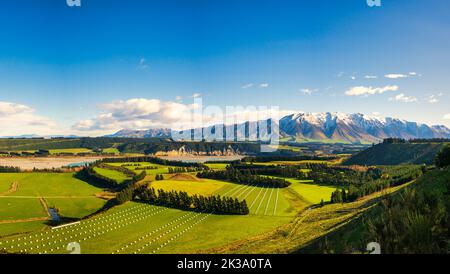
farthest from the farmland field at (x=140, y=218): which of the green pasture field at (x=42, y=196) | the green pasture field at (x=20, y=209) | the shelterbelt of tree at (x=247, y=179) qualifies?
the shelterbelt of tree at (x=247, y=179)

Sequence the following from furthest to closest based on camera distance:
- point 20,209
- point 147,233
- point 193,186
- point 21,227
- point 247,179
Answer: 1. point 247,179
2. point 193,186
3. point 20,209
4. point 21,227
5. point 147,233

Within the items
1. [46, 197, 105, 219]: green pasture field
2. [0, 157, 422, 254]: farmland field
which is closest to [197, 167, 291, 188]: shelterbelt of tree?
[0, 157, 422, 254]: farmland field

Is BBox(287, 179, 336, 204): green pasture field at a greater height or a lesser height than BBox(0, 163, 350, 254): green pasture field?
greater

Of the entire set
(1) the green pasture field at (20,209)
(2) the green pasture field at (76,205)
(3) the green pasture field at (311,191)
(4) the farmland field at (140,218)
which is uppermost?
(3) the green pasture field at (311,191)

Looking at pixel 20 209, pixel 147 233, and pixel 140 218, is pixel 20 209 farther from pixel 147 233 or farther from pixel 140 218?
pixel 147 233

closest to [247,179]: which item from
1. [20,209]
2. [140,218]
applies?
[140,218]

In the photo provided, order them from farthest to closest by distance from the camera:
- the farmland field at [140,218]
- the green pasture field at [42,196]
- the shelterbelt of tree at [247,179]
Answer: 1. the shelterbelt of tree at [247,179]
2. the green pasture field at [42,196]
3. the farmland field at [140,218]

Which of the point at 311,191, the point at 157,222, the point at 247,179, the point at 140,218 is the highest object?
the point at 247,179

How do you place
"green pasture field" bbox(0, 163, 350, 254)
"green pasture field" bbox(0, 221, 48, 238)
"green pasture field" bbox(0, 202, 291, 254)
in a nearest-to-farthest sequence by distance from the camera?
"green pasture field" bbox(0, 202, 291, 254) < "green pasture field" bbox(0, 163, 350, 254) < "green pasture field" bbox(0, 221, 48, 238)

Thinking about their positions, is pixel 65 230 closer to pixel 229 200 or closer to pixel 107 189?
pixel 229 200

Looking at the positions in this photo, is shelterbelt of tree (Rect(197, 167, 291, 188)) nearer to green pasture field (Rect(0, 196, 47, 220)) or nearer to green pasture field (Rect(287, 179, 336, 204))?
green pasture field (Rect(287, 179, 336, 204))

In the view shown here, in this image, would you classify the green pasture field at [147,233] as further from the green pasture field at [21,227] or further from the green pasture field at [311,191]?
the green pasture field at [311,191]
